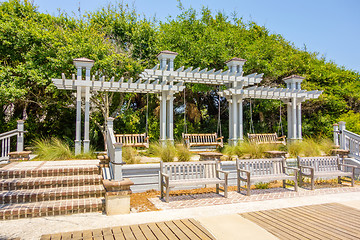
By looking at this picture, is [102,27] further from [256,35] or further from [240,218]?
[240,218]

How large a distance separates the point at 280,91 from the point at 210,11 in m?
8.85

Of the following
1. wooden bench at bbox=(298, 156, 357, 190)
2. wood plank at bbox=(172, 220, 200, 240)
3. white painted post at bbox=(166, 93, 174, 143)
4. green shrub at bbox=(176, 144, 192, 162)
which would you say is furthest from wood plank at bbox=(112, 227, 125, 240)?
white painted post at bbox=(166, 93, 174, 143)

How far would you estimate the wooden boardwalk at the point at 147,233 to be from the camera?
3195mm

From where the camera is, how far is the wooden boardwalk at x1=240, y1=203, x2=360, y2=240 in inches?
131

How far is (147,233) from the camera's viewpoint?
10.9 feet

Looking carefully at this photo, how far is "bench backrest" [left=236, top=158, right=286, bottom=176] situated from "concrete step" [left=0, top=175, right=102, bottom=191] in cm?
356

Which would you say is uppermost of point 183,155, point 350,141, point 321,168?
point 350,141

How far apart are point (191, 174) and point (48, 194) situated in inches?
116

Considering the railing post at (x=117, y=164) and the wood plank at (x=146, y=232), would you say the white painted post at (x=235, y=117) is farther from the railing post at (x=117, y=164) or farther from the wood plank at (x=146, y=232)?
the wood plank at (x=146, y=232)

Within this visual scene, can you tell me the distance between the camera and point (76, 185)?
205 inches

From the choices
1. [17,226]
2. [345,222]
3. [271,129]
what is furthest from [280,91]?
[17,226]

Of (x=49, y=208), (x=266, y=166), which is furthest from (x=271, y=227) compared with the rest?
(x=49, y=208)

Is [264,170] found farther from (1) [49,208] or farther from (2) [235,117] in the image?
(1) [49,208]

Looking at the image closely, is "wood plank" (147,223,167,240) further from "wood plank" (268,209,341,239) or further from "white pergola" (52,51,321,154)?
"white pergola" (52,51,321,154)
